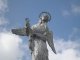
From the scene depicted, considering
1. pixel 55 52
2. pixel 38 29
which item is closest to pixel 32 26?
pixel 38 29

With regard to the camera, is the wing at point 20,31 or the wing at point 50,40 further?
the wing at point 50,40

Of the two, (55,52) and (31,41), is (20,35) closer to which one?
(31,41)

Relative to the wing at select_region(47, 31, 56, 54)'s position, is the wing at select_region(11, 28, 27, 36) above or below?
above

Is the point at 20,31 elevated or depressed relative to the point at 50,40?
elevated

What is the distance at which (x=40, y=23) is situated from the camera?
21.5 m

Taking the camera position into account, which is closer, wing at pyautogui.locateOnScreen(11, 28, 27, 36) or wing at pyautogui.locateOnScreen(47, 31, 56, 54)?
wing at pyautogui.locateOnScreen(11, 28, 27, 36)

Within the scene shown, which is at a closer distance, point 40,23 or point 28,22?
point 28,22

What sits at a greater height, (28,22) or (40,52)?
(28,22)

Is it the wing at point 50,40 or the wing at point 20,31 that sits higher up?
the wing at point 20,31

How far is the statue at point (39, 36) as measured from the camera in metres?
20.5

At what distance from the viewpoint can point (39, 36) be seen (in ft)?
68.6

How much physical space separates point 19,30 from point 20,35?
0.25 meters

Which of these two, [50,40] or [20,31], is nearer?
[20,31]

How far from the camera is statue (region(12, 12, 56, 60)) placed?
67.1ft
